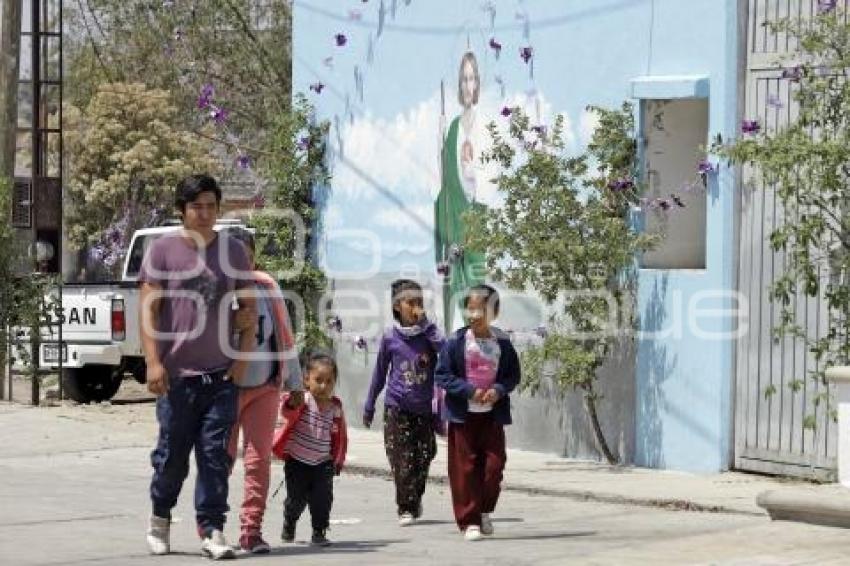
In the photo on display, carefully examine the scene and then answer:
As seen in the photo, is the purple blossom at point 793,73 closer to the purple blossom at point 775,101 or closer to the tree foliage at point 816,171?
the tree foliage at point 816,171

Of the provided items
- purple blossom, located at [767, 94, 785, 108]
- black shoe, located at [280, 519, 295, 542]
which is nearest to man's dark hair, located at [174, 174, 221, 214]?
black shoe, located at [280, 519, 295, 542]

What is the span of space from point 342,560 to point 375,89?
32.6ft

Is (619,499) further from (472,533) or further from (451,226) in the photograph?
(451,226)

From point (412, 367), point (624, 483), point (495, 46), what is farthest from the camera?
point (495, 46)

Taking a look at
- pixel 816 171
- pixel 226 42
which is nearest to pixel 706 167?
pixel 816 171

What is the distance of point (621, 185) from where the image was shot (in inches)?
683

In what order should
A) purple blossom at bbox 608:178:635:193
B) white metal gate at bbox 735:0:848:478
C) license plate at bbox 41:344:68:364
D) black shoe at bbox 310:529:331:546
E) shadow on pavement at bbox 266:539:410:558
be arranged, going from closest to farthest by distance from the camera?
1. shadow on pavement at bbox 266:539:410:558
2. black shoe at bbox 310:529:331:546
3. white metal gate at bbox 735:0:848:478
4. purple blossom at bbox 608:178:635:193
5. license plate at bbox 41:344:68:364

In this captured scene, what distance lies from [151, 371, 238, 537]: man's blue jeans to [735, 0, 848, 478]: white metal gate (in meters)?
5.38

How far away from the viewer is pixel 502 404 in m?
13.1

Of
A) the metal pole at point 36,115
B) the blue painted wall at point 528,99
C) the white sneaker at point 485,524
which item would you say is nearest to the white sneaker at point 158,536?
the white sneaker at point 485,524

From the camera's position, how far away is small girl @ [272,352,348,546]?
1266 centimetres

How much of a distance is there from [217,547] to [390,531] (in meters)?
2.10

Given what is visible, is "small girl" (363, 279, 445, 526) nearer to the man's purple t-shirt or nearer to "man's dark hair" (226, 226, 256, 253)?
"man's dark hair" (226, 226, 256, 253)

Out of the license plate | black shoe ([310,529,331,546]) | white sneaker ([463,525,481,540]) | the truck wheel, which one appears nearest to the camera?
black shoe ([310,529,331,546])
